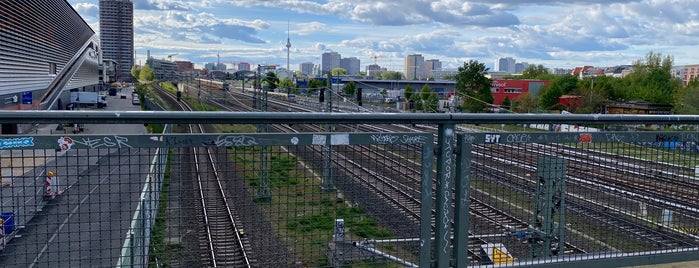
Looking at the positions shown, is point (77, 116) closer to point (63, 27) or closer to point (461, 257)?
point (461, 257)

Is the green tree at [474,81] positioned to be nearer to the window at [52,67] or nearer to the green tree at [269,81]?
the green tree at [269,81]

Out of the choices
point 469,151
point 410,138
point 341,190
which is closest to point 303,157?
point 341,190

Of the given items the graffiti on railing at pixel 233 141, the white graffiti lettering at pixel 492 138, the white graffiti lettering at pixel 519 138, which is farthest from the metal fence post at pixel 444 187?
the graffiti on railing at pixel 233 141

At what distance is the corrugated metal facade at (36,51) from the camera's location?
34.6 metres

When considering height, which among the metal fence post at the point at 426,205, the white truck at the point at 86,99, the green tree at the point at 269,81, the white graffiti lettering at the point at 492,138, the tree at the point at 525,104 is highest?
the green tree at the point at 269,81

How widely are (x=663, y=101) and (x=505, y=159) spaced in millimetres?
58948

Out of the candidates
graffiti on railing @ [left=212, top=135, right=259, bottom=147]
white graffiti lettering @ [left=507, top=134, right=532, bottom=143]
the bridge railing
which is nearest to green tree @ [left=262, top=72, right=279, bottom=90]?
the bridge railing

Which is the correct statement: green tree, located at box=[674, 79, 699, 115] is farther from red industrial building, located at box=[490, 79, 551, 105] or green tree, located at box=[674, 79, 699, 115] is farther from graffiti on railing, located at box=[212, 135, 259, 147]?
graffiti on railing, located at box=[212, 135, 259, 147]

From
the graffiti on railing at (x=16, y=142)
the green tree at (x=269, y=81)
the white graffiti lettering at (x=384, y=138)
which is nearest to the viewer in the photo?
the graffiti on railing at (x=16, y=142)

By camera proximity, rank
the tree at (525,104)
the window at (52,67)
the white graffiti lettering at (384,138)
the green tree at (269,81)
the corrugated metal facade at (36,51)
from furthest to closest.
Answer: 1. the tree at (525,104)
2. the window at (52,67)
3. the corrugated metal facade at (36,51)
4. the green tree at (269,81)
5. the white graffiti lettering at (384,138)

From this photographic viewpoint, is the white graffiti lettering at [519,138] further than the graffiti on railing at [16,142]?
Yes

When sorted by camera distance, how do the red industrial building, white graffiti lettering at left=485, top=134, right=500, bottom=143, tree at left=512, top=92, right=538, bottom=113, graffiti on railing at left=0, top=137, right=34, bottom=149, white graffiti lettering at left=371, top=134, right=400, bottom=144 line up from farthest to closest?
the red industrial building
tree at left=512, top=92, right=538, bottom=113
white graffiti lettering at left=485, top=134, right=500, bottom=143
white graffiti lettering at left=371, top=134, right=400, bottom=144
graffiti on railing at left=0, top=137, right=34, bottom=149

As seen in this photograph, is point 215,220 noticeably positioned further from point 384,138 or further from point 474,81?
point 474,81

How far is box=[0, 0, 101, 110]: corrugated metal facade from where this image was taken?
34.6 metres
